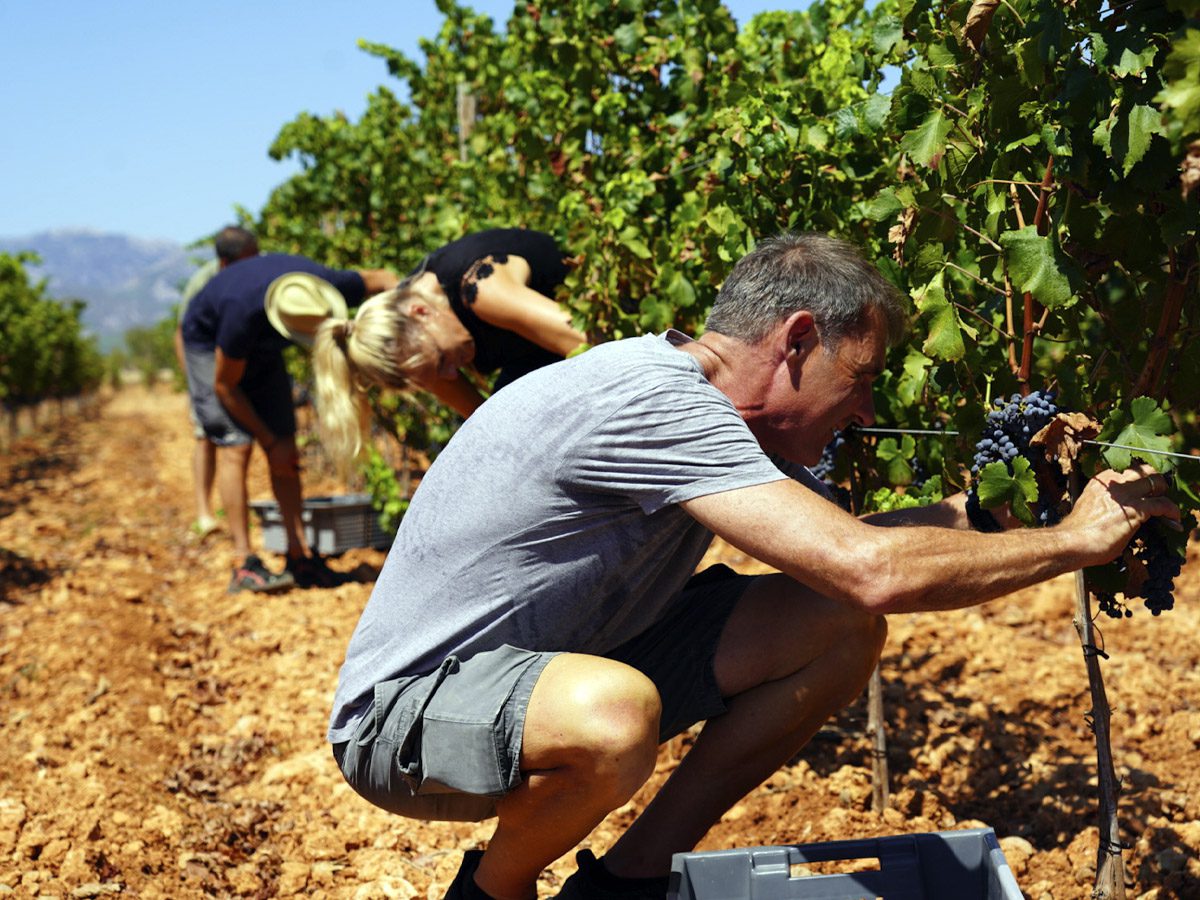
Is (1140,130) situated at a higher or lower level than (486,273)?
higher

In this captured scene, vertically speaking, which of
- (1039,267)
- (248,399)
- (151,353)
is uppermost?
(1039,267)

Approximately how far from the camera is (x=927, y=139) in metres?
1.99

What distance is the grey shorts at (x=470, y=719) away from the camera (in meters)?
1.93

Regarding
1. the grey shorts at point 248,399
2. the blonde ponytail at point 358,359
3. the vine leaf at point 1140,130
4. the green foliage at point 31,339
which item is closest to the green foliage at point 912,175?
the vine leaf at point 1140,130

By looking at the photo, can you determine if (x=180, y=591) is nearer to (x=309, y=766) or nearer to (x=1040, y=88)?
(x=309, y=766)

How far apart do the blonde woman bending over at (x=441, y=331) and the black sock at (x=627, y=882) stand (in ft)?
4.31

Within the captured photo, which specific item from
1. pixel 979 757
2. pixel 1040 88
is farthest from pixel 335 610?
pixel 1040 88

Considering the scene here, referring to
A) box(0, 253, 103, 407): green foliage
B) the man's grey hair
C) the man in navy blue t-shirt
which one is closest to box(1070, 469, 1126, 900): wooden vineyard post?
the man's grey hair

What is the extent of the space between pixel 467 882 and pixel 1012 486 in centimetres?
121

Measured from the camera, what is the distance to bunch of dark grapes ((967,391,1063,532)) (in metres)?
1.88

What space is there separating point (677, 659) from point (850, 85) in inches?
59.0

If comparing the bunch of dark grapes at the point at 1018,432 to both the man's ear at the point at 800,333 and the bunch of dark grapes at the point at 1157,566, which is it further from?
the man's ear at the point at 800,333

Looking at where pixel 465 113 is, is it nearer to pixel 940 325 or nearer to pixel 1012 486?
pixel 940 325

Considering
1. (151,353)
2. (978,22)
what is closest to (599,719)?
(978,22)
